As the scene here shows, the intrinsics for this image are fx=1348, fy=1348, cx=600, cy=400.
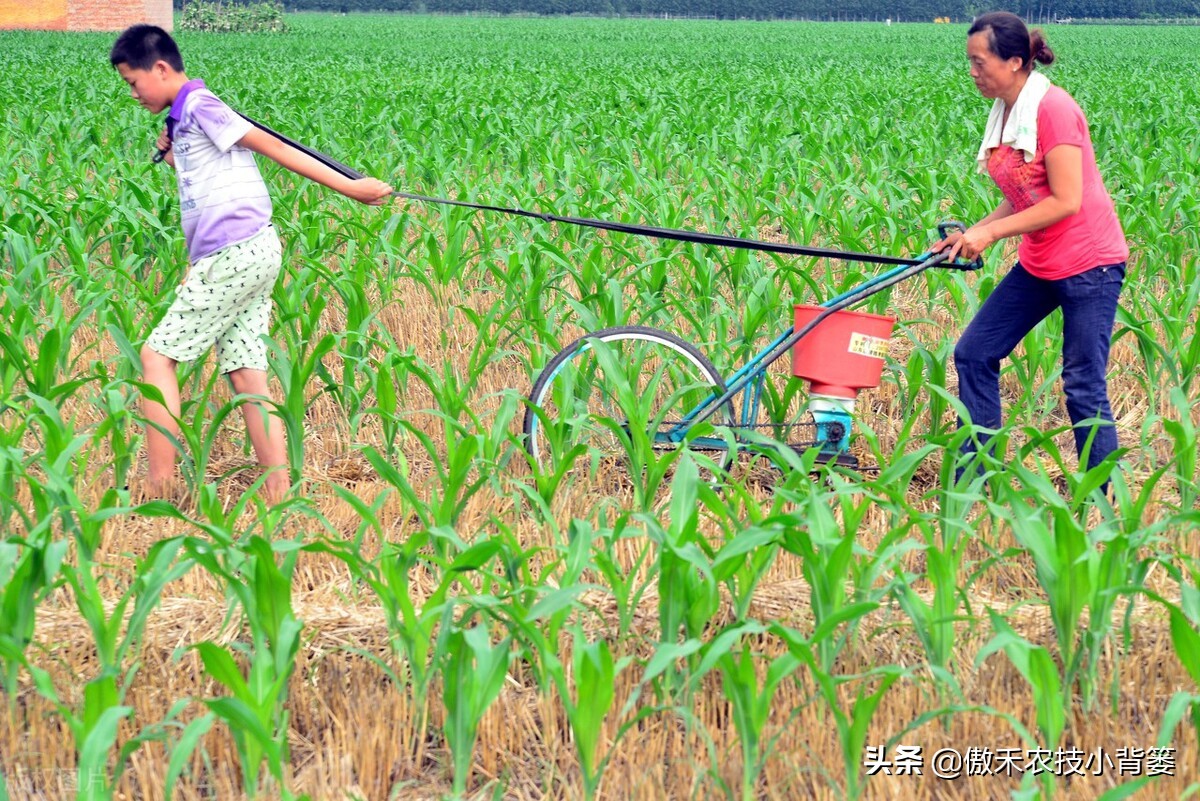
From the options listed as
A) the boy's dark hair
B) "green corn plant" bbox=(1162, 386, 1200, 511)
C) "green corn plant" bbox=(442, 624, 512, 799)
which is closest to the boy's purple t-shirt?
the boy's dark hair

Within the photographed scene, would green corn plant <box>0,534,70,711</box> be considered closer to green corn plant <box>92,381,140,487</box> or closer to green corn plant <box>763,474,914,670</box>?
green corn plant <box>92,381,140,487</box>

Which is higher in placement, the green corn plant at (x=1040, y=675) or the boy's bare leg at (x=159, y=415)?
the boy's bare leg at (x=159, y=415)

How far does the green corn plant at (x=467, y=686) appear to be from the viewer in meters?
2.48

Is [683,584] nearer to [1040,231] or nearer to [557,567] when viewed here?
[557,567]

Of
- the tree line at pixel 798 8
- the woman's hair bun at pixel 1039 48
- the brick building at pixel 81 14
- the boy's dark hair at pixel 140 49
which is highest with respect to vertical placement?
the tree line at pixel 798 8

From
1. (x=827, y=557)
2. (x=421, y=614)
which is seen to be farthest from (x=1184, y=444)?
(x=421, y=614)

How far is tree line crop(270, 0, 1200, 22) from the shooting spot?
9706cm

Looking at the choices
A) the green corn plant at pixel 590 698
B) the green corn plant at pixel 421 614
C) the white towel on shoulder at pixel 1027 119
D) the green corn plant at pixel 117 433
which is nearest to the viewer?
the green corn plant at pixel 590 698

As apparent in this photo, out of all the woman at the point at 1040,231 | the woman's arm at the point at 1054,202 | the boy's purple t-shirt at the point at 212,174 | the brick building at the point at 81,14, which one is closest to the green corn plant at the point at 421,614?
the boy's purple t-shirt at the point at 212,174

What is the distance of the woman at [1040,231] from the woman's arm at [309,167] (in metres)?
1.72

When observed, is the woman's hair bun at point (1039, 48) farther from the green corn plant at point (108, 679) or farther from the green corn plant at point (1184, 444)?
the green corn plant at point (108, 679)

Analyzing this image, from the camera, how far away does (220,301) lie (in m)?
4.01

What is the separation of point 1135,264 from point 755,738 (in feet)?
18.0

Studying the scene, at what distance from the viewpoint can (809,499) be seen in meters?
2.98
